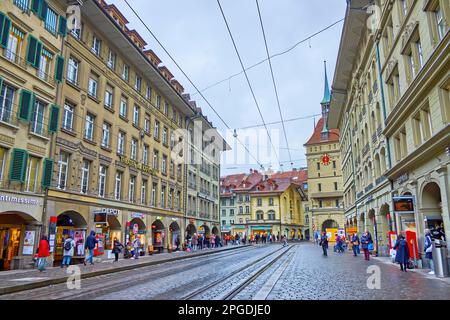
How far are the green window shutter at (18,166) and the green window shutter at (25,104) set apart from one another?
1.69 metres

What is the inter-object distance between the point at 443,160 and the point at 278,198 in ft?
210

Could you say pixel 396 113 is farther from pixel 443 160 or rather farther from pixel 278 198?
pixel 278 198

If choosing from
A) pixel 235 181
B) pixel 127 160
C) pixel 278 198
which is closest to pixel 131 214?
pixel 127 160

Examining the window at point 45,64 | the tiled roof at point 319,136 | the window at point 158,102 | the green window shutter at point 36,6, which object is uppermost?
the tiled roof at point 319,136

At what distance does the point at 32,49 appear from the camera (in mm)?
18500

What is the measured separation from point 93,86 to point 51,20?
5248mm

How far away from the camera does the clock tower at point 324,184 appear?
69.4 m

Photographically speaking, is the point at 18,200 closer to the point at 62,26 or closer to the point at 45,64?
the point at 45,64

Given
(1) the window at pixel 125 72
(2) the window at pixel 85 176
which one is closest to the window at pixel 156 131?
(1) the window at pixel 125 72

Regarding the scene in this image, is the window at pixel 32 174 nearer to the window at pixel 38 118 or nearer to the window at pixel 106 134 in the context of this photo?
the window at pixel 38 118

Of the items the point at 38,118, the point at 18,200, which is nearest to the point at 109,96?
the point at 38,118

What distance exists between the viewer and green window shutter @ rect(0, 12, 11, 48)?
1655 cm

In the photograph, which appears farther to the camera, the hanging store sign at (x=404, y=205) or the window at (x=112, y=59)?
the window at (x=112, y=59)

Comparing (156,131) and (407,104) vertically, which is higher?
(156,131)
